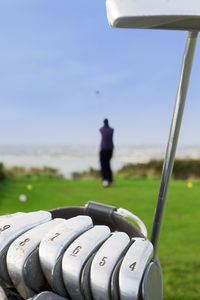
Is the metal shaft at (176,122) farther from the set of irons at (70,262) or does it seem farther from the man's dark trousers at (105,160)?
the man's dark trousers at (105,160)

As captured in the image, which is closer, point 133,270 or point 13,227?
point 133,270

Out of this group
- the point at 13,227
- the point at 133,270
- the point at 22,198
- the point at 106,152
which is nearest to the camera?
the point at 133,270

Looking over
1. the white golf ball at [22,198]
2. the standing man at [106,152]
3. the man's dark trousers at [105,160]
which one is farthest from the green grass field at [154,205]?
the man's dark trousers at [105,160]

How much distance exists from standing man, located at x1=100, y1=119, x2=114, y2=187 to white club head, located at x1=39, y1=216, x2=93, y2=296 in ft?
18.1

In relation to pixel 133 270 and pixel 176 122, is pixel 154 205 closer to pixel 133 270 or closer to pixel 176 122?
pixel 176 122

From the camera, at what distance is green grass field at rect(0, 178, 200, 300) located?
223 cm

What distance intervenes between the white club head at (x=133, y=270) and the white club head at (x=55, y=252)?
145 mm

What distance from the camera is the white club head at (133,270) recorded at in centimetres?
72

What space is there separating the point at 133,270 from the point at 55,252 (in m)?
0.18

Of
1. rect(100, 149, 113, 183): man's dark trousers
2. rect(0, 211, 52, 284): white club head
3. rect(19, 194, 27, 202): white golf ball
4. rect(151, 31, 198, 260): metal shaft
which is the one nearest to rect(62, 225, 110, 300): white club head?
rect(0, 211, 52, 284): white club head

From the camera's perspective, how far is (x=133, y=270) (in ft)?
2.42

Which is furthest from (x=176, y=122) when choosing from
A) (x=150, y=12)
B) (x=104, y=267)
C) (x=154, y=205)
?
(x=154, y=205)

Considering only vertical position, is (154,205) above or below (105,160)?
below

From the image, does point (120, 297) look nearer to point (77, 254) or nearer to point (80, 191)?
point (77, 254)
